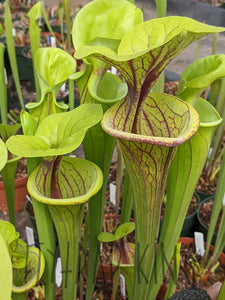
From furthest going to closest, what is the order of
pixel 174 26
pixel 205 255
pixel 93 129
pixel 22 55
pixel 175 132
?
1. pixel 22 55
2. pixel 205 255
3. pixel 93 129
4. pixel 175 132
5. pixel 174 26

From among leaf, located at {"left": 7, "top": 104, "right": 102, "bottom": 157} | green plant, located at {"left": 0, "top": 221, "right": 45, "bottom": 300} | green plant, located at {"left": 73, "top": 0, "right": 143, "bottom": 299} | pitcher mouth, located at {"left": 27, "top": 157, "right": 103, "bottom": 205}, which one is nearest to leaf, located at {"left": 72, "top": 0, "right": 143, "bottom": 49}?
green plant, located at {"left": 73, "top": 0, "right": 143, "bottom": 299}

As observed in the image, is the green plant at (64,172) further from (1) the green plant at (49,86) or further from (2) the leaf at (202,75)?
(2) the leaf at (202,75)

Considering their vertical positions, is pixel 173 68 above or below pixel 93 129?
below

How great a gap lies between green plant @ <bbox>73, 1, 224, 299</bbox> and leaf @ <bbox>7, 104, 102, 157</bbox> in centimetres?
5

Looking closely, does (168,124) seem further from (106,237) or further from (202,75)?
(106,237)

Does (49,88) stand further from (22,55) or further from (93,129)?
(22,55)

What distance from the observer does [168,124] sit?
0.58 metres

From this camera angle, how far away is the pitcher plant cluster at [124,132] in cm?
46

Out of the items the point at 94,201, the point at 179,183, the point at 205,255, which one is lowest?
the point at 205,255

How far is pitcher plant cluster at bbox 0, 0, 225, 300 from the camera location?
46cm

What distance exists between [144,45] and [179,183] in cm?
29

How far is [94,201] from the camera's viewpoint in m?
0.78

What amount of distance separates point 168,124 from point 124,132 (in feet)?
0.43

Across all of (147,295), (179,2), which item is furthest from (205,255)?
(179,2)
